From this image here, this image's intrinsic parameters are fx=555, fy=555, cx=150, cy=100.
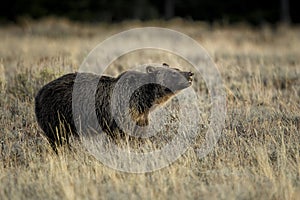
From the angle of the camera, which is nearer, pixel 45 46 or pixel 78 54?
pixel 78 54

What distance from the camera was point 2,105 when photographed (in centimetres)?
949

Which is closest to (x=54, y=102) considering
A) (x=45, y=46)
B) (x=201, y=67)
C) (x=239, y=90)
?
(x=239, y=90)

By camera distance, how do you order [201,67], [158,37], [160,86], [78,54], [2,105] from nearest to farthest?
1. [160,86]
2. [2,105]
3. [201,67]
4. [78,54]
5. [158,37]

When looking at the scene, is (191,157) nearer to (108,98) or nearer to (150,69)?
(108,98)

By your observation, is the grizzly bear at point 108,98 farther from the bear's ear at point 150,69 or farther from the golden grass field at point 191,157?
the golden grass field at point 191,157

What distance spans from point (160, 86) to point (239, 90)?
310 cm

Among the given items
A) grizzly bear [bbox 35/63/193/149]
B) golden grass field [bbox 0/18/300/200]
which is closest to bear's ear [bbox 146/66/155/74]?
grizzly bear [bbox 35/63/193/149]

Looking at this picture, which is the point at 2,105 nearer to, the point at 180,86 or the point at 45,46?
the point at 180,86

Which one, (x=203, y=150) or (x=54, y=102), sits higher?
(x=54, y=102)

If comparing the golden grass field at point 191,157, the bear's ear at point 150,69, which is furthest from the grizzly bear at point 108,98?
the golden grass field at point 191,157

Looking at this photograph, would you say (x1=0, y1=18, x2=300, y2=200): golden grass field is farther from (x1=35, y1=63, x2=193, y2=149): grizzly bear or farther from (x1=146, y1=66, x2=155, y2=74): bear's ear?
(x1=146, y1=66, x2=155, y2=74): bear's ear

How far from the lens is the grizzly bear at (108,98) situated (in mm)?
7277

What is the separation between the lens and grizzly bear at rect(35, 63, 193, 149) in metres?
7.28

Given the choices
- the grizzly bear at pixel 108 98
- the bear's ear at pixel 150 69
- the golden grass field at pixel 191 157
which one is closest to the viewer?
the golden grass field at pixel 191 157
